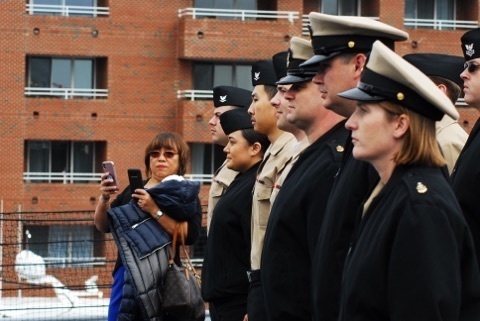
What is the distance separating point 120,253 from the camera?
960cm

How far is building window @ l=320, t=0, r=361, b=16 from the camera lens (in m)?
46.2

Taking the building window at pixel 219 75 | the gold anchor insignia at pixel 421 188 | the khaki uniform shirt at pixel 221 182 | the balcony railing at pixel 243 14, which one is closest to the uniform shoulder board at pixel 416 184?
the gold anchor insignia at pixel 421 188

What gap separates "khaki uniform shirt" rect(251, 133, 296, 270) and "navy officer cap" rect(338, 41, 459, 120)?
2669 millimetres

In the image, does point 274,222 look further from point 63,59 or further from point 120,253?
point 63,59

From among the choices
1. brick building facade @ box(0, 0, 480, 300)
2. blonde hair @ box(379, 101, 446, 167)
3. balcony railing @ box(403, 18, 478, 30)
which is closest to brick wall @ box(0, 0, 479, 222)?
brick building facade @ box(0, 0, 480, 300)

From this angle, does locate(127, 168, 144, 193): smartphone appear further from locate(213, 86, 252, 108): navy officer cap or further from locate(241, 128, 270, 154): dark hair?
locate(213, 86, 252, 108): navy officer cap

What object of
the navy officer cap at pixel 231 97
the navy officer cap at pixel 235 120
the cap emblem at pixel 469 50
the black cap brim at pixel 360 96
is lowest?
the navy officer cap at pixel 235 120

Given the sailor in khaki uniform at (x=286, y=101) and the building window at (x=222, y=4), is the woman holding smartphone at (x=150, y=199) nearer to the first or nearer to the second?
the sailor in khaki uniform at (x=286, y=101)

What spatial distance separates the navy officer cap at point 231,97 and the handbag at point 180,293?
46.9 inches

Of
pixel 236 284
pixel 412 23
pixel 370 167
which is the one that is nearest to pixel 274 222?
pixel 370 167

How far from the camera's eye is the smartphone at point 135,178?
9578mm

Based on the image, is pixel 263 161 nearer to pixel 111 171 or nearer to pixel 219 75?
pixel 111 171

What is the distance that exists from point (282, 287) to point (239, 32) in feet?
123

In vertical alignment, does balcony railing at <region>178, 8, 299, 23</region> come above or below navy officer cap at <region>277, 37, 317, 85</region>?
above
